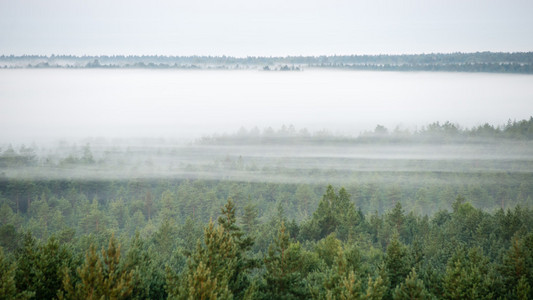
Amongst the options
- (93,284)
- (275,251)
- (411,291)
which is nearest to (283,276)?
(275,251)

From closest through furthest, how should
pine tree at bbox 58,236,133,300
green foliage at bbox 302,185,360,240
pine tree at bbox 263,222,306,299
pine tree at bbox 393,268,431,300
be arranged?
pine tree at bbox 58,236,133,300 < pine tree at bbox 393,268,431,300 < pine tree at bbox 263,222,306,299 < green foliage at bbox 302,185,360,240

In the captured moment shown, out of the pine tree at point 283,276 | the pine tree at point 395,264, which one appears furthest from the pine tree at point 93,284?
the pine tree at point 395,264

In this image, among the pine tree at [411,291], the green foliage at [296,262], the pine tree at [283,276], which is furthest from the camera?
the pine tree at [283,276]

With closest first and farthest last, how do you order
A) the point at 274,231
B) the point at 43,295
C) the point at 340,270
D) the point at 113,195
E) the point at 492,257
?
the point at 43,295
the point at 340,270
the point at 492,257
the point at 274,231
the point at 113,195

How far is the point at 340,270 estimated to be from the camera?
31047mm

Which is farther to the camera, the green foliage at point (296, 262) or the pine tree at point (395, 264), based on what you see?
the pine tree at point (395, 264)

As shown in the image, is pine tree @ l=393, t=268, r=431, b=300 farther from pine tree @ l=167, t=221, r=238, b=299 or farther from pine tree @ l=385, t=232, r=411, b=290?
pine tree @ l=167, t=221, r=238, b=299

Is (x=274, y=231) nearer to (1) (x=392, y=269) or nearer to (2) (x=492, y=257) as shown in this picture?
(2) (x=492, y=257)

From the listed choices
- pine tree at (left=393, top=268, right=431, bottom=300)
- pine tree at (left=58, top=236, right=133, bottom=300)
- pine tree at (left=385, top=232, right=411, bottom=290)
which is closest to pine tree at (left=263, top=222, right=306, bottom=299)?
pine tree at (left=393, top=268, right=431, bottom=300)

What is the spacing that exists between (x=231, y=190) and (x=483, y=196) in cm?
9599

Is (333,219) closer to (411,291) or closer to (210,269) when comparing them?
(411,291)

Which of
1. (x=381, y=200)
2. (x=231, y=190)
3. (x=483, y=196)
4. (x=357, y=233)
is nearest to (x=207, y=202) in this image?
(x=231, y=190)

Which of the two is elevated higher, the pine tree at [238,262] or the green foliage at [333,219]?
the pine tree at [238,262]

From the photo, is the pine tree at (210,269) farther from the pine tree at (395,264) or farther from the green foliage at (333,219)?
the green foliage at (333,219)
